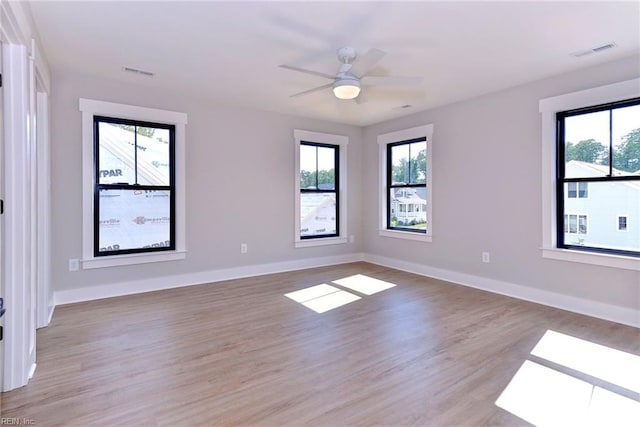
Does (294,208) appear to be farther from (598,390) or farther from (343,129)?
(598,390)

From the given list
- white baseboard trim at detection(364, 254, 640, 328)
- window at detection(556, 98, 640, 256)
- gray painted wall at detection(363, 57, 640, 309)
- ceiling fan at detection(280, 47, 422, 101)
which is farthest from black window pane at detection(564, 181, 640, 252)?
ceiling fan at detection(280, 47, 422, 101)

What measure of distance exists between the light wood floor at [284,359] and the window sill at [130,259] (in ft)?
1.38

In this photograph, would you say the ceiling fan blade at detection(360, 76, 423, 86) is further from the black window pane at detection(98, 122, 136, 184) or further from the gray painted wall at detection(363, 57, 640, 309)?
the black window pane at detection(98, 122, 136, 184)

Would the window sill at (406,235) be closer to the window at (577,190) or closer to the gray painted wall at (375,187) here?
the gray painted wall at (375,187)

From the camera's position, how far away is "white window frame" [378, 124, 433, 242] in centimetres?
515

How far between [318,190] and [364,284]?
1.92 m

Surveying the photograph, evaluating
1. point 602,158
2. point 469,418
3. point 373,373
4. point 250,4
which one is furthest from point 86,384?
point 602,158

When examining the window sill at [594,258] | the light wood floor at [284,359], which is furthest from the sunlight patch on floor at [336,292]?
the window sill at [594,258]

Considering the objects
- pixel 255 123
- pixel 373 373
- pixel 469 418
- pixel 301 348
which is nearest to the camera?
pixel 469 418

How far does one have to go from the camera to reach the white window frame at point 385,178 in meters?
5.15

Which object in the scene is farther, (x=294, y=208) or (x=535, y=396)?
(x=294, y=208)

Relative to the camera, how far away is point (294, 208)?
219 inches

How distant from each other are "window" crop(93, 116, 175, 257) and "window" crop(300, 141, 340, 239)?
2.07 m

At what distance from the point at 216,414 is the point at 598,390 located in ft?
7.45
